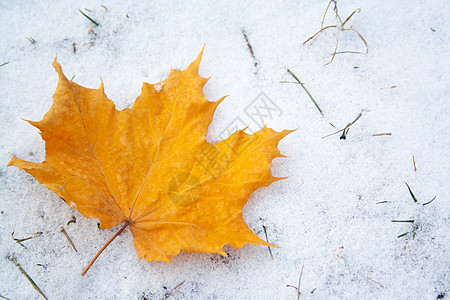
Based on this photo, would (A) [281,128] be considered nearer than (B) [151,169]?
No

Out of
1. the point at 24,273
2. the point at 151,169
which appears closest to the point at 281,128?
the point at 151,169

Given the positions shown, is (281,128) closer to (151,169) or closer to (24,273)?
(151,169)

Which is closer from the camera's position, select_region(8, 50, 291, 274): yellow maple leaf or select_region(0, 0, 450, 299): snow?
select_region(8, 50, 291, 274): yellow maple leaf

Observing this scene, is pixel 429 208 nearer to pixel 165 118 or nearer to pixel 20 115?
pixel 165 118

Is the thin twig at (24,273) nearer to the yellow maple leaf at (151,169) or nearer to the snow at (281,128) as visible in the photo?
the snow at (281,128)

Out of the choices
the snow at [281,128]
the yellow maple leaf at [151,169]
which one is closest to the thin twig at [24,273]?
the snow at [281,128]

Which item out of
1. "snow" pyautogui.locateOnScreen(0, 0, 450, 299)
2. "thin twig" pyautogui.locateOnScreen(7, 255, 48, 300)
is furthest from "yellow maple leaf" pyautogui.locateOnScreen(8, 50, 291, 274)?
"thin twig" pyautogui.locateOnScreen(7, 255, 48, 300)

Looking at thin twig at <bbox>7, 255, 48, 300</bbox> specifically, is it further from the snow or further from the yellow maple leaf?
the yellow maple leaf
